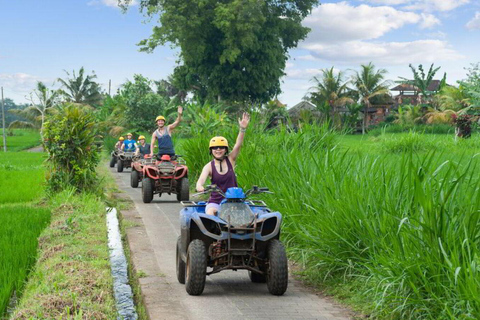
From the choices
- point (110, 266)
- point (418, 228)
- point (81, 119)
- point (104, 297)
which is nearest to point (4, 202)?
point (81, 119)

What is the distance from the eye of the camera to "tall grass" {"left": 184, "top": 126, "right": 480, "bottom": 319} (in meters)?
5.25

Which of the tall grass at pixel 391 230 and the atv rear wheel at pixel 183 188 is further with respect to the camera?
the atv rear wheel at pixel 183 188

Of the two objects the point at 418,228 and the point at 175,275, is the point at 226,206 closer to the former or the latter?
the point at 175,275

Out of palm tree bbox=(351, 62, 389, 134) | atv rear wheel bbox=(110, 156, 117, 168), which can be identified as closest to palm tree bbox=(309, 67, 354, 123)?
palm tree bbox=(351, 62, 389, 134)

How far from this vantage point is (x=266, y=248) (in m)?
6.98

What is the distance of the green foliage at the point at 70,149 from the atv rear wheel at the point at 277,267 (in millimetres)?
8595

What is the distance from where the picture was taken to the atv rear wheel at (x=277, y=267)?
6.72m

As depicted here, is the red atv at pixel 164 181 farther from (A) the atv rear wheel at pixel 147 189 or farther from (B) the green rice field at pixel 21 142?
(B) the green rice field at pixel 21 142

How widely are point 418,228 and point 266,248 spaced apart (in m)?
1.82

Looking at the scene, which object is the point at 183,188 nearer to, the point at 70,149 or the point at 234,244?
the point at 70,149

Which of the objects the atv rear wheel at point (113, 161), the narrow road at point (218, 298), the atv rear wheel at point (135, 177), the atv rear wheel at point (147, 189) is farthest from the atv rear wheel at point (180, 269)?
the atv rear wheel at point (113, 161)

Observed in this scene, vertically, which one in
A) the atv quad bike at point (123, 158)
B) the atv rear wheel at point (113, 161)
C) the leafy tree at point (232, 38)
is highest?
the leafy tree at point (232, 38)

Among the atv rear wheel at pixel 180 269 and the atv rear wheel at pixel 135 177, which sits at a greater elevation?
the atv rear wheel at pixel 180 269

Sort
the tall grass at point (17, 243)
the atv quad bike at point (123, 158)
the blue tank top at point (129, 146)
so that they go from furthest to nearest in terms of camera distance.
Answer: the blue tank top at point (129, 146), the atv quad bike at point (123, 158), the tall grass at point (17, 243)
